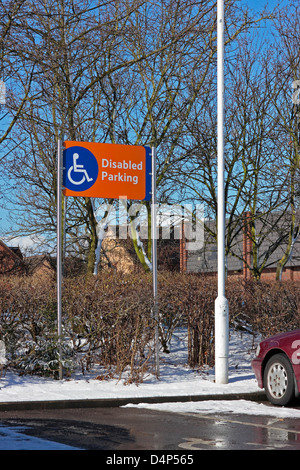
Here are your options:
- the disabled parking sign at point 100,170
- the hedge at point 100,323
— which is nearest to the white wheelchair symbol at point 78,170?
the disabled parking sign at point 100,170

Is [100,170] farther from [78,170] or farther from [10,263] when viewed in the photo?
[10,263]

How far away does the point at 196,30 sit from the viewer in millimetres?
17406

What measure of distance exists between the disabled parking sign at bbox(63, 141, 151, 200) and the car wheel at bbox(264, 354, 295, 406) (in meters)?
4.26

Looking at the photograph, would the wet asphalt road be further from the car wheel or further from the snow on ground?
the car wheel

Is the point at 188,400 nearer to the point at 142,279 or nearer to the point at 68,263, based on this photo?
the point at 142,279

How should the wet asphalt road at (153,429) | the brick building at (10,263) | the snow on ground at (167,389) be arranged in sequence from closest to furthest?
the wet asphalt road at (153,429) → the snow on ground at (167,389) → the brick building at (10,263)

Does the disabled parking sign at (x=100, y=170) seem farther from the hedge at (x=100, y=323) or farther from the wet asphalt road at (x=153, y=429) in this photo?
the wet asphalt road at (x=153, y=429)

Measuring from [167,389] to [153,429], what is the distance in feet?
11.1

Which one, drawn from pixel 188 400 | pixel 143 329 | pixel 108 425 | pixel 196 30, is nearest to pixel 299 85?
pixel 196 30

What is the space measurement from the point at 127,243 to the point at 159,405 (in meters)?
26.5

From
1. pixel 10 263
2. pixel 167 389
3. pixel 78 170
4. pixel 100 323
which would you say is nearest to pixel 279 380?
pixel 167 389

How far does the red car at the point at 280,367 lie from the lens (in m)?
10.6

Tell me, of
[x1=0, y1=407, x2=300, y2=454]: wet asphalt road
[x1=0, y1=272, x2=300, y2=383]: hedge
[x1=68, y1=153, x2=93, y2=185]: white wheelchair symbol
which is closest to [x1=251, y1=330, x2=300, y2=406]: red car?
[x1=0, y1=407, x2=300, y2=454]: wet asphalt road

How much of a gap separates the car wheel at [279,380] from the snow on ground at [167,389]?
0.17 metres
